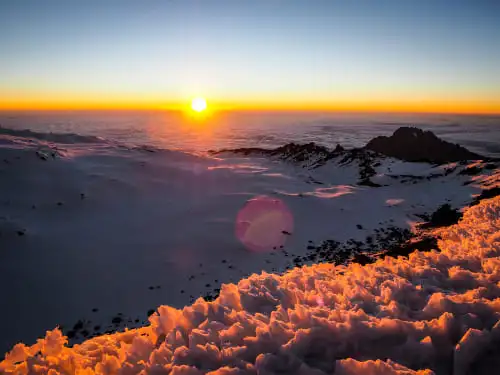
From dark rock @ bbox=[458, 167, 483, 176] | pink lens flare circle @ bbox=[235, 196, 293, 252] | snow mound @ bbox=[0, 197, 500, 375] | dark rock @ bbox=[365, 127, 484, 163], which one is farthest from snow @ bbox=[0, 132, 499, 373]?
dark rock @ bbox=[365, 127, 484, 163]

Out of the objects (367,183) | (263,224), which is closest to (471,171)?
(367,183)

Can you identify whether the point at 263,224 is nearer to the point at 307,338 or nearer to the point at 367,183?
the point at 307,338

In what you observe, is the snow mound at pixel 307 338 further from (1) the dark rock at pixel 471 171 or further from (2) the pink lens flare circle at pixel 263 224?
Result: (1) the dark rock at pixel 471 171

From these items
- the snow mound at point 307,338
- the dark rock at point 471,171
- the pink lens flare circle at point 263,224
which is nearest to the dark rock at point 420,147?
the dark rock at point 471,171

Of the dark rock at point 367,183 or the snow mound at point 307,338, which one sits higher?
the snow mound at point 307,338

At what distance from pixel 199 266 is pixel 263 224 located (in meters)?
7.27

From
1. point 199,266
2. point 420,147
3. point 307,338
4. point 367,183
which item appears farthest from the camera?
point 420,147

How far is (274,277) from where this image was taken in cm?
399

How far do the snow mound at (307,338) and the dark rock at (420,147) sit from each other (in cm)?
5934

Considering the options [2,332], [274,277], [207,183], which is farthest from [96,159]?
[274,277]

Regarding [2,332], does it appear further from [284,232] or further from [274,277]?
[284,232]

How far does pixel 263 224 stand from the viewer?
72.4 ft

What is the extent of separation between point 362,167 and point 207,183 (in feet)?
85.6

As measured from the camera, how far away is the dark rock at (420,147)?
56.5m
